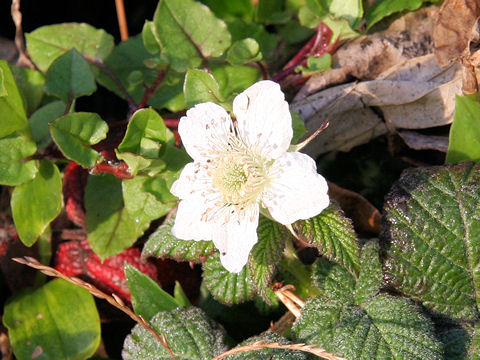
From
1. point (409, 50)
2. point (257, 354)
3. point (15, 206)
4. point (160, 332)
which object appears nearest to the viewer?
point (257, 354)

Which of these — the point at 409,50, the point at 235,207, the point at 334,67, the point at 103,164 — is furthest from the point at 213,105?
the point at 409,50

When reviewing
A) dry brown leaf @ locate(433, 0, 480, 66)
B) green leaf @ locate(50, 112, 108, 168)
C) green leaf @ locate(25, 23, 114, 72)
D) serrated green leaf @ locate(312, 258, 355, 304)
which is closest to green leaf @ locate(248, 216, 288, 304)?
serrated green leaf @ locate(312, 258, 355, 304)

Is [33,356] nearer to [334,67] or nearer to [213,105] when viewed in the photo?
[213,105]

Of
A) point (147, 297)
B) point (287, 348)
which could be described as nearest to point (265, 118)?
point (287, 348)

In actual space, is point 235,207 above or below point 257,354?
above

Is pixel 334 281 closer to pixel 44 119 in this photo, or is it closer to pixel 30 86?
pixel 44 119

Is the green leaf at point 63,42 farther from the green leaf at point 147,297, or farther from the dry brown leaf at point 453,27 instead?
the dry brown leaf at point 453,27
